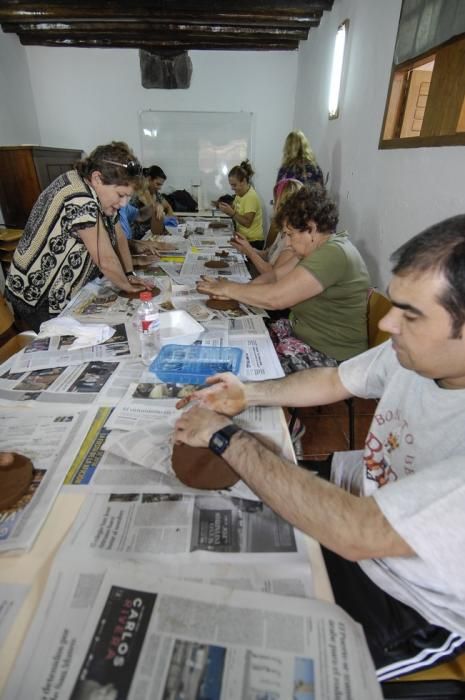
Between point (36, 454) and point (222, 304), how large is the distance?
95cm

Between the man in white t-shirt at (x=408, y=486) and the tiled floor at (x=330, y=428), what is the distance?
39.2 inches

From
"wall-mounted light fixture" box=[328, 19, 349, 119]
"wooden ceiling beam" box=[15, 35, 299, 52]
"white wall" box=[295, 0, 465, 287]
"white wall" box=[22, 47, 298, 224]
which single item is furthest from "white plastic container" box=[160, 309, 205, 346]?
"white wall" box=[22, 47, 298, 224]

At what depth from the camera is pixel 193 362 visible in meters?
1.09

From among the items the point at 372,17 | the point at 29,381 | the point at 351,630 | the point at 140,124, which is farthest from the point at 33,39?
the point at 351,630

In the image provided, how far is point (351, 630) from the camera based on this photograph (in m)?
0.47

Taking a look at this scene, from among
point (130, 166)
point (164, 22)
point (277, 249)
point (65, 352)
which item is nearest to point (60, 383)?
point (65, 352)

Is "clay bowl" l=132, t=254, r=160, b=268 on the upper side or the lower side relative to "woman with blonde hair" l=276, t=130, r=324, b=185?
lower

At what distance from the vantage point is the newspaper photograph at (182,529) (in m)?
0.56

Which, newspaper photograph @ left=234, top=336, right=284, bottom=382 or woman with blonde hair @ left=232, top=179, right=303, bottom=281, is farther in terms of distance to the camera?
woman with blonde hair @ left=232, top=179, right=303, bottom=281

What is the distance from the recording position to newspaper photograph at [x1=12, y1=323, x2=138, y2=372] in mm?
1086

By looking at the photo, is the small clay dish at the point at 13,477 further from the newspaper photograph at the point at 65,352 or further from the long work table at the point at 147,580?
the newspaper photograph at the point at 65,352

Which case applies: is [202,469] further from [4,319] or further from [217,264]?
[217,264]

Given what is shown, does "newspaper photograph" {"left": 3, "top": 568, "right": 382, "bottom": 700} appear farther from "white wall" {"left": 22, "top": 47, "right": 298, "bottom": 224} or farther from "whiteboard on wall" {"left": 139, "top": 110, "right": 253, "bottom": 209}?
"white wall" {"left": 22, "top": 47, "right": 298, "bottom": 224}

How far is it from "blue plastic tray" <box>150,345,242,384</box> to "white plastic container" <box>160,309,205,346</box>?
2.0 inches
